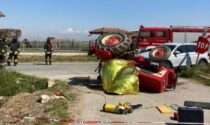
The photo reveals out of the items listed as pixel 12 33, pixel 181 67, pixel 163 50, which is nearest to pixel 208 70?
pixel 181 67

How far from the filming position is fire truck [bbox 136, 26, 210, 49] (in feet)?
114

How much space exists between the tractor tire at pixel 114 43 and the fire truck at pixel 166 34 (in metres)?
17.3

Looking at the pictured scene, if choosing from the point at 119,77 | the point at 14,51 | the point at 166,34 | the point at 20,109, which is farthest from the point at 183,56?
the point at 20,109

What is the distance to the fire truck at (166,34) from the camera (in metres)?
34.8

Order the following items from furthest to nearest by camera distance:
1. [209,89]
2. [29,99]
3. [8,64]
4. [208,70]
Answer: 1. [8,64]
2. [208,70]
3. [209,89]
4. [29,99]

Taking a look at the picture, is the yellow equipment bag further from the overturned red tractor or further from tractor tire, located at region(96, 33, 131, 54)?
tractor tire, located at region(96, 33, 131, 54)

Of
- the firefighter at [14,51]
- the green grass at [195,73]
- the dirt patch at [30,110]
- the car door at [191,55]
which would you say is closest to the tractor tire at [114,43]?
the dirt patch at [30,110]

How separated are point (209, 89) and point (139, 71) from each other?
296 centimetres

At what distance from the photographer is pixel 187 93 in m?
15.8

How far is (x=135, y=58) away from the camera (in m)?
16.9

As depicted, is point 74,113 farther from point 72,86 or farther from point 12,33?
point 12,33

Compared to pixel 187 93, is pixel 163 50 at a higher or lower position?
higher

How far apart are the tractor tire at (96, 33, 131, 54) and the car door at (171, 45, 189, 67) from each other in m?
8.16

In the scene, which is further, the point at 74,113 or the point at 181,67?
the point at 181,67
